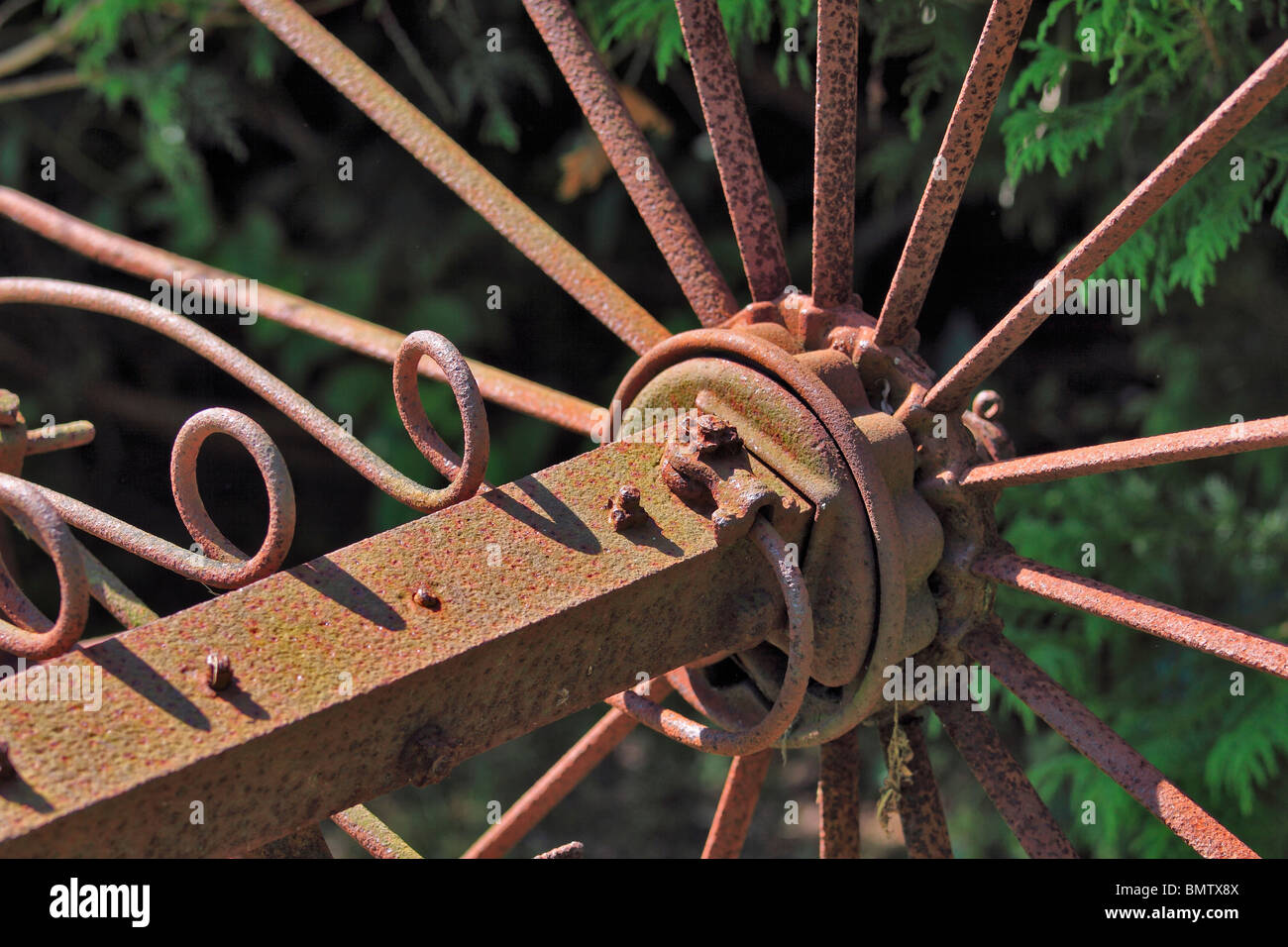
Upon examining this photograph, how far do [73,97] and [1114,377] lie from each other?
413 cm

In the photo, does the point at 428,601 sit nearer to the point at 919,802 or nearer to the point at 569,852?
the point at 569,852

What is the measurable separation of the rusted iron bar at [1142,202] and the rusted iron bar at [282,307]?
73 cm

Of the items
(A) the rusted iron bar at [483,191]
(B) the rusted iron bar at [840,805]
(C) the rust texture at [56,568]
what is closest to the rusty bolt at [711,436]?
(A) the rusted iron bar at [483,191]

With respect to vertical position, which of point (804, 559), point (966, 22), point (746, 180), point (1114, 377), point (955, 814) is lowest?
point (955, 814)

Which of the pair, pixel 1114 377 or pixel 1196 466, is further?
pixel 1114 377

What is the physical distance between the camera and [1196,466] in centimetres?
465

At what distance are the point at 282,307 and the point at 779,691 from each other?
1.25 m

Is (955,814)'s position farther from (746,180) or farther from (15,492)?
(15,492)

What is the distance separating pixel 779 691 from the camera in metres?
2.13

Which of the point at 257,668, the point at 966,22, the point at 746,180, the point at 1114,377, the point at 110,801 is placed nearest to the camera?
the point at 110,801

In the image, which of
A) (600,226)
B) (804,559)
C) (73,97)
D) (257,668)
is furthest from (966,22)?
(73,97)

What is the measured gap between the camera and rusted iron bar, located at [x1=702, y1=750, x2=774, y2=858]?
8.27 feet

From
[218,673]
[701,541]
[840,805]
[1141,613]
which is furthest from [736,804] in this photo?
[218,673]

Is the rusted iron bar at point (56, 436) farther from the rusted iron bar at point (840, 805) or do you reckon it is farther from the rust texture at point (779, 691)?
the rusted iron bar at point (840, 805)
